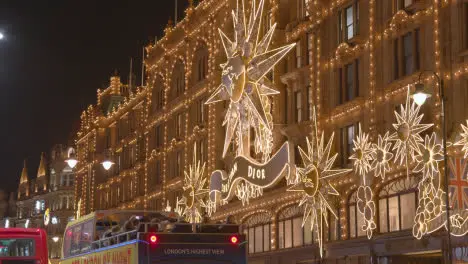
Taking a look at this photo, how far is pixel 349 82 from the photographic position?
44.4 meters

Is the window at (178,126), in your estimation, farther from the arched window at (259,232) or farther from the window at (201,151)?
the arched window at (259,232)

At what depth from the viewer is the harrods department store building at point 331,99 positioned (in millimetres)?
36094

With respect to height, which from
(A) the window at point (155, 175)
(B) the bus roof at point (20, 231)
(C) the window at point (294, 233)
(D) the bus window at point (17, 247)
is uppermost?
(A) the window at point (155, 175)

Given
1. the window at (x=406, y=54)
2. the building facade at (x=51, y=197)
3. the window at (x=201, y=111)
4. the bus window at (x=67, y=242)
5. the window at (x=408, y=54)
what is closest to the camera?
the bus window at (x=67, y=242)

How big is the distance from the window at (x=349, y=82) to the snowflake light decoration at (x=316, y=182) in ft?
7.66

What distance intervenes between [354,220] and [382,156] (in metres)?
5.47

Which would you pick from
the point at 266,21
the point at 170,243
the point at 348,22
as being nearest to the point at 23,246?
the point at 170,243

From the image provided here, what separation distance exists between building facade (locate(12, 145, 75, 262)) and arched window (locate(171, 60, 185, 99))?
210 ft

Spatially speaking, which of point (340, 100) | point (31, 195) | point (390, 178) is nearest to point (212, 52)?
point (340, 100)

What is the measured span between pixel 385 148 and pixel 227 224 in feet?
54.9

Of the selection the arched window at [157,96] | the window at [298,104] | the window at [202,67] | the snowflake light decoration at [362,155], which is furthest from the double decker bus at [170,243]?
the arched window at [157,96]

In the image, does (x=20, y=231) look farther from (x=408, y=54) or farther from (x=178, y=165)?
(x=178, y=165)

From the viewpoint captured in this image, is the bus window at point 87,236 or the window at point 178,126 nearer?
the bus window at point 87,236

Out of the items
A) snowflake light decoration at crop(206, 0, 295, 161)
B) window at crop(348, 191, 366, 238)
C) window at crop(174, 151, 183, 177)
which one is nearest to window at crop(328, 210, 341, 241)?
window at crop(348, 191, 366, 238)
